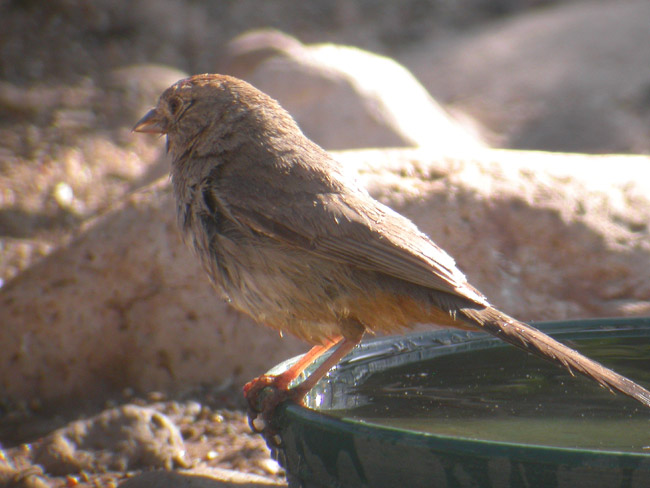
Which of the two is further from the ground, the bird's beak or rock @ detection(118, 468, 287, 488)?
the bird's beak

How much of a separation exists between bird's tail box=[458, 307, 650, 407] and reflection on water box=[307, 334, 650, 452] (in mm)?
160

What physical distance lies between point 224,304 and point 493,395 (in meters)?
2.57

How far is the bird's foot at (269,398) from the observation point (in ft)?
10.7

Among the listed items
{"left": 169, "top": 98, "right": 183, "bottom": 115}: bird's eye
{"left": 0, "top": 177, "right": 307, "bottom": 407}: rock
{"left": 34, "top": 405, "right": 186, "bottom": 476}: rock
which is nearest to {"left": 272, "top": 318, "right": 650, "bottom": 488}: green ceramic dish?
{"left": 34, "top": 405, "right": 186, "bottom": 476}: rock

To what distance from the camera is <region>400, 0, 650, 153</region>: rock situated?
11734mm

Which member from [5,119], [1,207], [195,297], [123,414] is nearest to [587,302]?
[195,297]

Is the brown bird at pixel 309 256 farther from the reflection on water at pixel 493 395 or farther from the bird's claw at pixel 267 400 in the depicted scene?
the reflection on water at pixel 493 395

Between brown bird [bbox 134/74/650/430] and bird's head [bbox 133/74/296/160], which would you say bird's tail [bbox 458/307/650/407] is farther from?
bird's head [bbox 133/74/296/160]

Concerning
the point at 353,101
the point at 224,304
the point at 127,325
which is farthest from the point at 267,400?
the point at 353,101

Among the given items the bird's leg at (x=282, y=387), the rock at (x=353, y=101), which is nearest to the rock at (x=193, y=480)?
the bird's leg at (x=282, y=387)

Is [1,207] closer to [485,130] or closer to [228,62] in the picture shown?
[228,62]

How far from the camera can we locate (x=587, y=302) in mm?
5371

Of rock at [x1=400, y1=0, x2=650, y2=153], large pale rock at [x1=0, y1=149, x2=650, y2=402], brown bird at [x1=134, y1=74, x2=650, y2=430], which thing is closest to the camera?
brown bird at [x1=134, y1=74, x2=650, y2=430]

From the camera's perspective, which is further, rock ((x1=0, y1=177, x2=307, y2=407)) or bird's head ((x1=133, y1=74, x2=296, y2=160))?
rock ((x1=0, y1=177, x2=307, y2=407))
